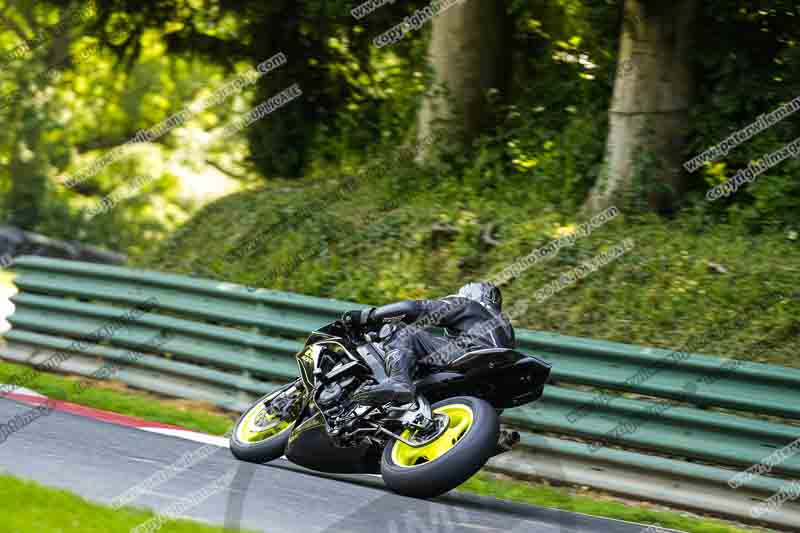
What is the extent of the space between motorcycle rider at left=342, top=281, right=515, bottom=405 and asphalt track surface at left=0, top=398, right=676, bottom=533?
0.66 meters

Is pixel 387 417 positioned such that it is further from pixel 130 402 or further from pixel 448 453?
pixel 130 402

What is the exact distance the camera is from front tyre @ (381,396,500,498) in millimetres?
5879

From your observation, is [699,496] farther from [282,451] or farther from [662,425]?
[282,451]

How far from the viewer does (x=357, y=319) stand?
706cm

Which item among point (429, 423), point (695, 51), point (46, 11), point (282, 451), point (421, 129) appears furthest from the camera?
point (46, 11)

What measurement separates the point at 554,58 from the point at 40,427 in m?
8.48

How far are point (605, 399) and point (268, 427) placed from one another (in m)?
2.35

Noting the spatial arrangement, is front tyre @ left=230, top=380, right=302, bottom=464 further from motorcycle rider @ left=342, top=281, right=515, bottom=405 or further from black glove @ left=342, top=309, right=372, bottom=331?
motorcycle rider @ left=342, top=281, right=515, bottom=405

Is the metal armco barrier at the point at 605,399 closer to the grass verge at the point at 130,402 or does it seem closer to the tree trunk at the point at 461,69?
the grass verge at the point at 130,402

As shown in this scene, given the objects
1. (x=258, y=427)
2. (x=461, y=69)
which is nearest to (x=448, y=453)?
(x=258, y=427)

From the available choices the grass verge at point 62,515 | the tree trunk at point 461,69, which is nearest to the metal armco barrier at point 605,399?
the grass verge at point 62,515

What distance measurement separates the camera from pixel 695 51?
1204cm

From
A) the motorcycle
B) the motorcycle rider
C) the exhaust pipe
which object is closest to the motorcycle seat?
the motorcycle

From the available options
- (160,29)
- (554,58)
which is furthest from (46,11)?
(554,58)
